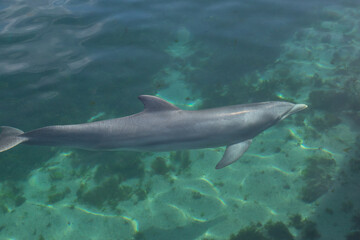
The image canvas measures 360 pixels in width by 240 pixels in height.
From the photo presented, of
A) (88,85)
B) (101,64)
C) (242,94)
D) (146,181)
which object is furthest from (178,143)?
(101,64)

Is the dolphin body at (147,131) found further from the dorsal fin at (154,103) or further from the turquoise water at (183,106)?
the turquoise water at (183,106)

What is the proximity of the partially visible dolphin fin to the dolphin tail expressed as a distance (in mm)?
4845

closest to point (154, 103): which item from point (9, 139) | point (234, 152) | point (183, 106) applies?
point (234, 152)

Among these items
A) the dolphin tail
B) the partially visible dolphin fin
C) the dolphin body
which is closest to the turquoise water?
the partially visible dolphin fin

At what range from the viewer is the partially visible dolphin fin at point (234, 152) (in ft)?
21.6

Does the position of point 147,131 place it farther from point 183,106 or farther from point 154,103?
point 183,106

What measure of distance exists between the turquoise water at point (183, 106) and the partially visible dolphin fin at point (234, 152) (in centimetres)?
135

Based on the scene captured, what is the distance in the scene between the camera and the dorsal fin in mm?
5900

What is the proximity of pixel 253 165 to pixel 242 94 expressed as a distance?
3228 millimetres

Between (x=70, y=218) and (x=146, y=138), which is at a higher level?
(x=146, y=138)

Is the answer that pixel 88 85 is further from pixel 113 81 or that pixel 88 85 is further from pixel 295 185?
pixel 295 185

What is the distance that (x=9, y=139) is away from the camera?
5.93 meters

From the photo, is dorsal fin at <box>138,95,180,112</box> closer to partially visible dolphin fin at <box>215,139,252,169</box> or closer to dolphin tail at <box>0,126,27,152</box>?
partially visible dolphin fin at <box>215,139,252,169</box>

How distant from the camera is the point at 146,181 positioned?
8.00 metres
